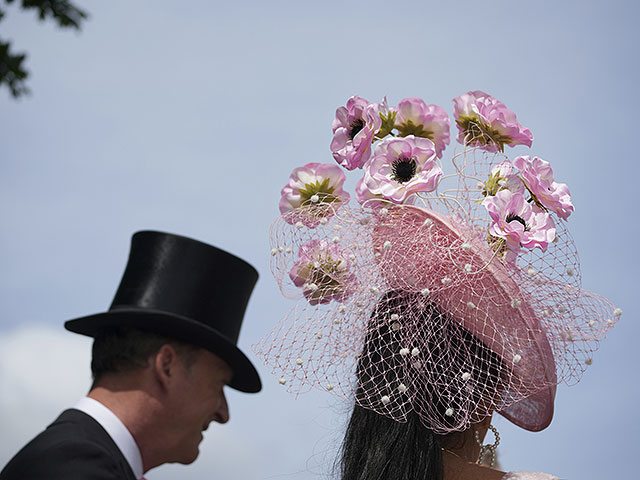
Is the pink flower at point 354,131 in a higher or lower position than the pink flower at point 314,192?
higher

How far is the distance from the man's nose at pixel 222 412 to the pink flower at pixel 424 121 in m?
1.21

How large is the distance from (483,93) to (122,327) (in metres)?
1.54

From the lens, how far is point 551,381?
2.62 metres

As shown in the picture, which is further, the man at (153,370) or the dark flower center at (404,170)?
the dark flower center at (404,170)

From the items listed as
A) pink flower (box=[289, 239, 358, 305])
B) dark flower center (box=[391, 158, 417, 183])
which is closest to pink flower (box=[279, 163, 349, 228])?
Result: pink flower (box=[289, 239, 358, 305])

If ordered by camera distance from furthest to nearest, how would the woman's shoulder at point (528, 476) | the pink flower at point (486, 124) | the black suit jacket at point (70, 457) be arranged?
the pink flower at point (486, 124) → the woman's shoulder at point (528, 476) → the black suit jacket at point (70, 457)

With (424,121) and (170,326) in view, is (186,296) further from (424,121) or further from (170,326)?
(424,121)

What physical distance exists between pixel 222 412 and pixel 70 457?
16.0 inches

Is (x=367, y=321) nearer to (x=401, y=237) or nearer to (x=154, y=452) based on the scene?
(x=401, y=237)

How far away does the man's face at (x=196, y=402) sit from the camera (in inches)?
76.8

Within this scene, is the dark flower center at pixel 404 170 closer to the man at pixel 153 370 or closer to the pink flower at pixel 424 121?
the pink flower at pixel 424 121

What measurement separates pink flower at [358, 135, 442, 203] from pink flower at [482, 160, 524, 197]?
7.4 inches

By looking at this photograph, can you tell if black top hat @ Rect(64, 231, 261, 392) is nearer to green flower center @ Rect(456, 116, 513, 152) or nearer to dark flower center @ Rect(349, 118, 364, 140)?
dark flower center @ Rect(349, 118, 364, 140)

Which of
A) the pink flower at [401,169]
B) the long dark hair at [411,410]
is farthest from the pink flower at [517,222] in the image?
the long dark hair at [411,410]
